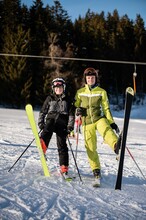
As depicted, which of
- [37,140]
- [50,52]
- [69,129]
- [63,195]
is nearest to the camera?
[63,195]

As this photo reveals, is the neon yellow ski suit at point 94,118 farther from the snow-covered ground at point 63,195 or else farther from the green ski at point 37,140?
the green ski at point 37,140

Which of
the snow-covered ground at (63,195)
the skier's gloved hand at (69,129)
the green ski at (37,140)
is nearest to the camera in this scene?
the snow-covered ground at (63,195)

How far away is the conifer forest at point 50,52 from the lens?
2973cm

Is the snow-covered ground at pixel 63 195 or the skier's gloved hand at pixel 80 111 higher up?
the skier's gloved hand at pixel 80 111

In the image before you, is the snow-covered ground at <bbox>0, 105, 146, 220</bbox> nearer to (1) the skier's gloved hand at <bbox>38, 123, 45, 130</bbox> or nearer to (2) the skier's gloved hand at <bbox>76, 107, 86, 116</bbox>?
(1) the skier's gloved hand at <bbox>38, 123, 45, 130</bbox>

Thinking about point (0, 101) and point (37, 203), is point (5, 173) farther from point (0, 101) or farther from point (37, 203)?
point (0, 101)

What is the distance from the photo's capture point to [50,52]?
31016mm

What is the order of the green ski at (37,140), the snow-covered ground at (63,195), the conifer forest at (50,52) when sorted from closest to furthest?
the snow-covered ground at (63,195)
the green ski at (37,140)
the conifer forest at (50,52)

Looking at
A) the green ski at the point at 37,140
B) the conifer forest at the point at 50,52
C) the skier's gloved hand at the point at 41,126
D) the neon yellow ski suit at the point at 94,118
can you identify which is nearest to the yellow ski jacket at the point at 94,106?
the neon yellow ski suit at the point at 94,118

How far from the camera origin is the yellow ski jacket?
15.4 ft


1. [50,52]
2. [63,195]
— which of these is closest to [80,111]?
[63,195]

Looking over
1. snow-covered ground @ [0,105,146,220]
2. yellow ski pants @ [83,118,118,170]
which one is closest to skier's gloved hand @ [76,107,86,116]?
yellow ski pants @ [83,118,118,170]

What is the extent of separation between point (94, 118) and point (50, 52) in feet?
89.7

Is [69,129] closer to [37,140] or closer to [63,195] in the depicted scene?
[37,140]
